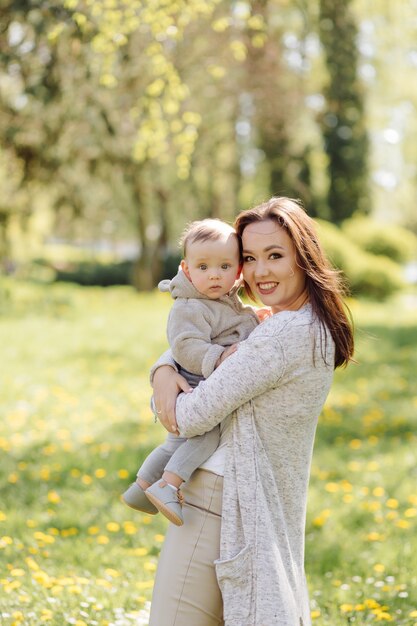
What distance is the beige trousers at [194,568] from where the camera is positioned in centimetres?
246

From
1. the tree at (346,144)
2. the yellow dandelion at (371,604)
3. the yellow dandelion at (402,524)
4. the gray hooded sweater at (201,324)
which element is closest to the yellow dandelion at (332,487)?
the yellow dandelion at (402,524)

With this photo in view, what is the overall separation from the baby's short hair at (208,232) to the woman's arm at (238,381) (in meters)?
0.38

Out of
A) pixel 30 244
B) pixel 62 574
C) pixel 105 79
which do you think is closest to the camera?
pixel 62 574

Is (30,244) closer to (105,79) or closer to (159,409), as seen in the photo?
(105,79)

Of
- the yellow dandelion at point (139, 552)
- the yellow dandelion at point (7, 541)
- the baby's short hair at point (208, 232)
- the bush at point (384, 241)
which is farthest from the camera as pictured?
the bush at point (384, 241)

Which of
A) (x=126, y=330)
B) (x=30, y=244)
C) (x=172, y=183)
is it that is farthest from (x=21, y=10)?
(x=172, y=183)

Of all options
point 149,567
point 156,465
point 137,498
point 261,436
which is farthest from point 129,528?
point 261,436

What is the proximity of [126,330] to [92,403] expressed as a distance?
5.17m

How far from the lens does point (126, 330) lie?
14188mm

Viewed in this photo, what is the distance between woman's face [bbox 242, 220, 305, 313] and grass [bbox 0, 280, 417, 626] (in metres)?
0.70

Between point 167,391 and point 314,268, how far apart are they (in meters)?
0.61

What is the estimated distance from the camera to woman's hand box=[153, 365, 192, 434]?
252cm

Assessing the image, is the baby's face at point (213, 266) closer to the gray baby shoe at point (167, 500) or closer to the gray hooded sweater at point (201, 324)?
the gray hooded sweater at point (201, 324)

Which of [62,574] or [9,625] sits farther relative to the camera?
[62,574]
